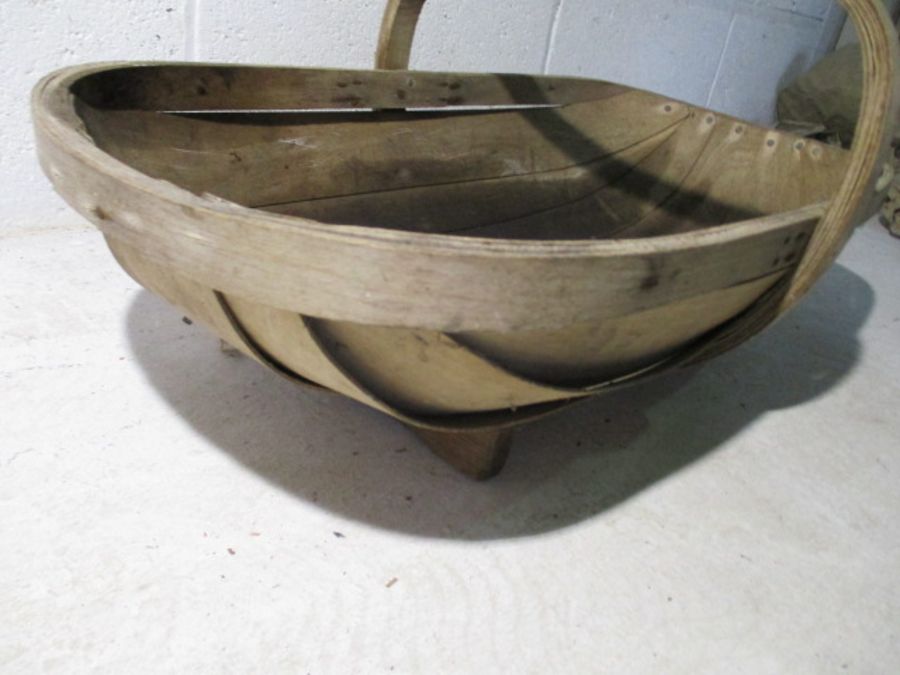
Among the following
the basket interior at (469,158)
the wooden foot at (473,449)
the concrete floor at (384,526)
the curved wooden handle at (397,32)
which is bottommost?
the concrete floor at (384,526)

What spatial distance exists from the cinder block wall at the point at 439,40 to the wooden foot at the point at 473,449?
1178 millimetres

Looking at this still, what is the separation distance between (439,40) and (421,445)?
1.40 meters

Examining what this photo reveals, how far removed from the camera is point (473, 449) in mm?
1194

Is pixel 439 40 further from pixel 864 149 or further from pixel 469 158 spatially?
pixel 864 149

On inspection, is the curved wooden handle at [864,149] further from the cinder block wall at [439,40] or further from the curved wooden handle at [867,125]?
the cinder block wall at [439,40]

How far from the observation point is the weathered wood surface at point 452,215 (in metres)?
0.77

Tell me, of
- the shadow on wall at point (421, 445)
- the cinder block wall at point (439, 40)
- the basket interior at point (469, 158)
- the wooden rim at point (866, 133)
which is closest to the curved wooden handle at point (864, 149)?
the wooden rim at point (866, 133)

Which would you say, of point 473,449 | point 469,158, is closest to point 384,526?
point 473,449

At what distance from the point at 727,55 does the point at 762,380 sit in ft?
6.75

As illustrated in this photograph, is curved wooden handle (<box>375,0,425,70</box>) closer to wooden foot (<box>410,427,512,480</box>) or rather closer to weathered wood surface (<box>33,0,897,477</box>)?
weathered wood surface (<box>33,0,897,477</box>)

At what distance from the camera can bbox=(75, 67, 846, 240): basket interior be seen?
4.58ft

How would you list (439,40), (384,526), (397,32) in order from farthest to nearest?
(439,40) → (397,32) → (384,526)

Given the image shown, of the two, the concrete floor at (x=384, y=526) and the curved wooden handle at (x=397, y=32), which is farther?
the curved wooden handle at (x=397, y=32)

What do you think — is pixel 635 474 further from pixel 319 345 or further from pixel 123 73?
pixel 123 73
